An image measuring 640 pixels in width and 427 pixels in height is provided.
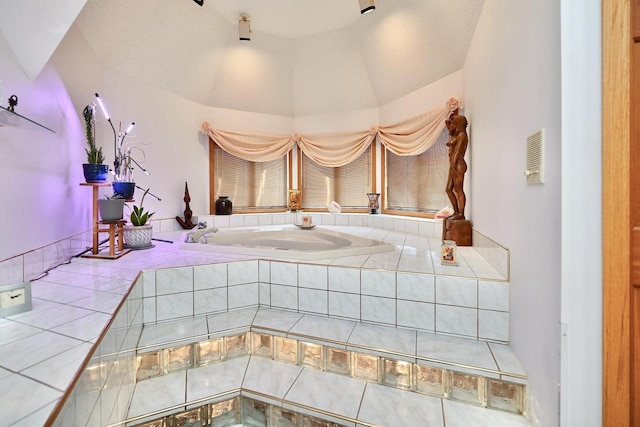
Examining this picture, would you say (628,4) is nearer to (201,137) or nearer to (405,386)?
(405,386)

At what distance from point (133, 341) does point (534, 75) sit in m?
2.17

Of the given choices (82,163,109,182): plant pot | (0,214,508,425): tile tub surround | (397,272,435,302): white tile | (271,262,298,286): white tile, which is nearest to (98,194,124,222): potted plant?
(82,163,109,182): plant pot

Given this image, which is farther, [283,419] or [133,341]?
[133,341]

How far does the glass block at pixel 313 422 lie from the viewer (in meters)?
1.20

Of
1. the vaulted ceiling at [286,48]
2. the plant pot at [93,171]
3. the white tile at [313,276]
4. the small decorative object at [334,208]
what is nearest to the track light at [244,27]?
the vaulted ceiling at [286,48]

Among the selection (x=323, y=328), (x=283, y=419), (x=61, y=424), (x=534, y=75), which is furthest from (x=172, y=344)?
(x=534, y=75)

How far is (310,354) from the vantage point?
1.56 m

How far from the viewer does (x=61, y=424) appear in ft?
2.14

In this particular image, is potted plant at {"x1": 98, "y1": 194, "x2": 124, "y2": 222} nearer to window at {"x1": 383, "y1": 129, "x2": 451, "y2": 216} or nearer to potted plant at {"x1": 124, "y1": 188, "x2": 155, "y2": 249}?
potted plant at {"x1": 124, "y1": 188, "x2": 155, "y2": 249}

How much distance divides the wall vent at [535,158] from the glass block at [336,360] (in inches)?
45.9

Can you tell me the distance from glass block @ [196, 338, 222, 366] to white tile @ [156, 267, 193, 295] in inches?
15.6

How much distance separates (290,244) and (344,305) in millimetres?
1401

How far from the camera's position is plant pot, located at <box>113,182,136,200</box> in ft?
7.59

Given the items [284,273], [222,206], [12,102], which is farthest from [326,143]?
[12,102]
